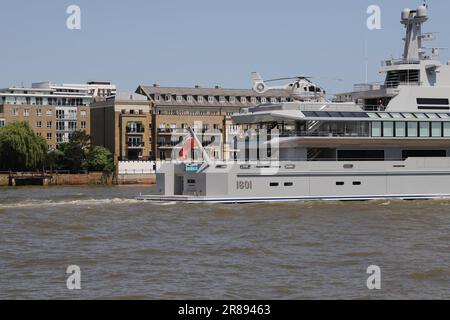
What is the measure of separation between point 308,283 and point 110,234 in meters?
10.9

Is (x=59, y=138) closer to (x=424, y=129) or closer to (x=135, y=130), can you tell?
(x=135, y=130)

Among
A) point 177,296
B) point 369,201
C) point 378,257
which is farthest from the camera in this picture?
point 369,201

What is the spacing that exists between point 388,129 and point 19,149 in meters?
46.9

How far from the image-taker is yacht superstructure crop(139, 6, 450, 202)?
41.4 m

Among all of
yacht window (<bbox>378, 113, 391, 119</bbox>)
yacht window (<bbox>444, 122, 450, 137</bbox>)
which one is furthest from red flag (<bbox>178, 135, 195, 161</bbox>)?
yacht window (<bbox>444, 122, 450, 137</bbox>)

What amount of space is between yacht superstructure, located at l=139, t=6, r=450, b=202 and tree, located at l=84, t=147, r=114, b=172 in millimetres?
41247

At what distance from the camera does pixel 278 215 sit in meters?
36.5

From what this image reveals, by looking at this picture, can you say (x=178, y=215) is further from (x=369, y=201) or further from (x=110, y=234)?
(x=369, y=201)

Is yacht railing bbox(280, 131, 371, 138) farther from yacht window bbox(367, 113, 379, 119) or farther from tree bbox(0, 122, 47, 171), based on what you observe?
tree bbox(0, 122, 47, 171)

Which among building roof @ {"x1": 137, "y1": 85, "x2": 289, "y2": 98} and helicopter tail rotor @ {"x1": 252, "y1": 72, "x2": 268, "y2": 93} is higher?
building roof @ {"x1": 137, "y1": 85, "x2": 289, "y2": 98}

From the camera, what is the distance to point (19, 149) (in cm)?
8212

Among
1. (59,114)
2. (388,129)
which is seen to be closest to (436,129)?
(388,129)

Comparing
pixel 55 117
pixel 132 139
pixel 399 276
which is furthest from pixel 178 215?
pixel 55 117

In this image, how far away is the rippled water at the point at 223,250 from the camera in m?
20.5
